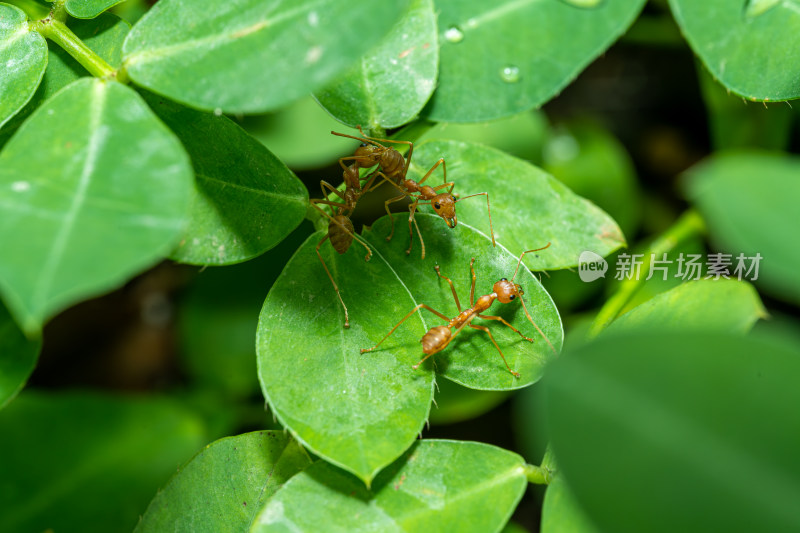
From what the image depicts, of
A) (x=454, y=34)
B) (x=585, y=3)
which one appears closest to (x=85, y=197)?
(x=454, y=34)

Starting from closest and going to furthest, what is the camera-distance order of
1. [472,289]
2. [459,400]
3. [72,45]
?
[72,45]
[472,289]
[459,400]

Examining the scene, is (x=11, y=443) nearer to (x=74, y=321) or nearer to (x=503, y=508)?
(x=74, y=321)

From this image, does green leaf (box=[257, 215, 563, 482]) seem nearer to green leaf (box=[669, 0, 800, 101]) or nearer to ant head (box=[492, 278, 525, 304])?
ant head (box=[492, 278, 525, 304])

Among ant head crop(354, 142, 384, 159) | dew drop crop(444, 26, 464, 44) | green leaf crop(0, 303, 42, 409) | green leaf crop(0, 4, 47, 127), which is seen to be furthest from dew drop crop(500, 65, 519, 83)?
green leaf crop(0, 303, 42, 409)

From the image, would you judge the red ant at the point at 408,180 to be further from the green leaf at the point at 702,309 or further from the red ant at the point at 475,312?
the green leaf at the point at 702,309

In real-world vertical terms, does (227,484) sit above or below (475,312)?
below

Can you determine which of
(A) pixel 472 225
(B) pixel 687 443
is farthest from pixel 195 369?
(B) pixel 687 443

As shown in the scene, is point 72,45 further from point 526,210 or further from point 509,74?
point 526,210
